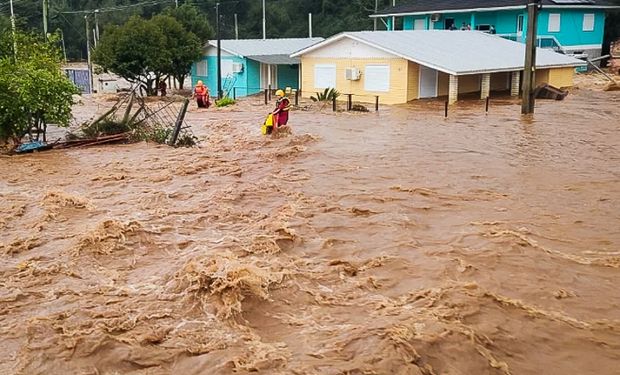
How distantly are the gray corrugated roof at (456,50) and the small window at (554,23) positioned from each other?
7.39 m

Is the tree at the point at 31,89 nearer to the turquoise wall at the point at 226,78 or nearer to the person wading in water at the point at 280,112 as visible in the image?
the person wading in water at the point at 280,112

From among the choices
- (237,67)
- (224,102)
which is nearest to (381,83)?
(224,102)

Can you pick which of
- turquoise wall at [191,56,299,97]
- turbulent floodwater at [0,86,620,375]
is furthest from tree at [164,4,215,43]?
turbulent floodwater at [0,86,620,375]

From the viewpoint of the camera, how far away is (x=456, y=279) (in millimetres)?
8531

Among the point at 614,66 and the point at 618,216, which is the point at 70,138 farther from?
the point at 614,66

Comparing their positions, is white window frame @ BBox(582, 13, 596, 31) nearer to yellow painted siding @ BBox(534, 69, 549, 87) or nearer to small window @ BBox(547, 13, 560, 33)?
small window @ BBox(547, 13, 560, 33)

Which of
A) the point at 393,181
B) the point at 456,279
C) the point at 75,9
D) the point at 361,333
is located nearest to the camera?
the point at 361,333

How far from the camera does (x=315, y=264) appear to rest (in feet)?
30.4

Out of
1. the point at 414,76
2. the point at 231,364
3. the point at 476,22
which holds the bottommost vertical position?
the point at 231,364

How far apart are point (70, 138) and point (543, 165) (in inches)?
543

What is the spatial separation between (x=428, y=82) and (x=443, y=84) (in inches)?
46.0

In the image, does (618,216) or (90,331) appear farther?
(618,216)

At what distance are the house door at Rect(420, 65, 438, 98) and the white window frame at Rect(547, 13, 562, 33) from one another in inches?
642

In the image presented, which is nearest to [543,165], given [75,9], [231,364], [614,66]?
[231,364]
